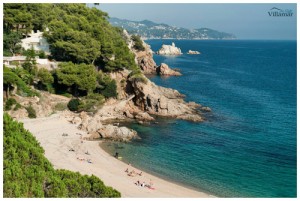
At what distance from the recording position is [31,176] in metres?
13.3

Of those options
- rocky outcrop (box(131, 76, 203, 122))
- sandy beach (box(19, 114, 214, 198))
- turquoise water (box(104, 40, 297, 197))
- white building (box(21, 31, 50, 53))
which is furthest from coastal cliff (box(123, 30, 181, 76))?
sandy beach (box(19, 114, 214, 198))

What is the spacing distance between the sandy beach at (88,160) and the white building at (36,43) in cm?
1187

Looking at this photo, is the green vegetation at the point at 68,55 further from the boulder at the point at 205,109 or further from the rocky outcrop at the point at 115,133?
the boulder at the point at 205,109

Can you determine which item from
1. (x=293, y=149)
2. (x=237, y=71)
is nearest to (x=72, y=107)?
(x=293, y=149)

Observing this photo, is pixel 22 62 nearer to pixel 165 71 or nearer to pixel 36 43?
pixel 36 43

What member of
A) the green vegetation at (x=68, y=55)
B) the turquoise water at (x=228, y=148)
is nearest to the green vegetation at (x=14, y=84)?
the green vegetation at (x=68, y=55)

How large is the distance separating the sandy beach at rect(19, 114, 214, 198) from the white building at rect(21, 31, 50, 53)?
1187cm

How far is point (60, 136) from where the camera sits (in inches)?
1210

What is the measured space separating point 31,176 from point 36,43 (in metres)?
32.4

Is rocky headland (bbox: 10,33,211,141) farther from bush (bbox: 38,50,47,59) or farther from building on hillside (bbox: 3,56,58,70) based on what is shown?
bush (bbox: 38,50,47,59)

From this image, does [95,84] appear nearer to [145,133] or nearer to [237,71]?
[145,133]

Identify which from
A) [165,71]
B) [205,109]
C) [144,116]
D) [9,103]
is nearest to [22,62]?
[9,103]

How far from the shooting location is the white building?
1688 inches

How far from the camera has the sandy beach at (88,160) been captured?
2278 centimetres
